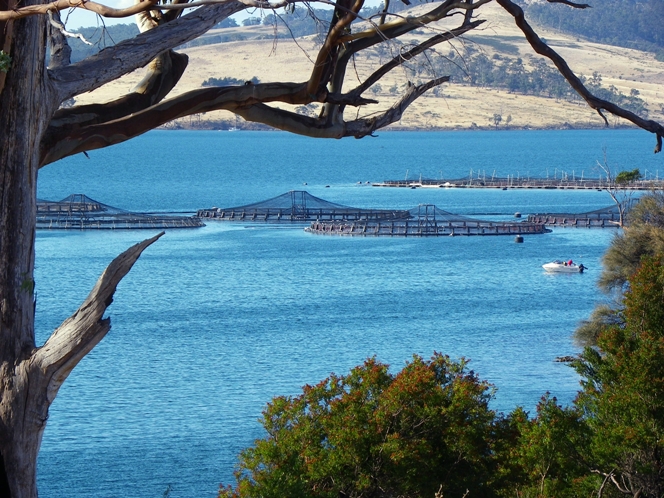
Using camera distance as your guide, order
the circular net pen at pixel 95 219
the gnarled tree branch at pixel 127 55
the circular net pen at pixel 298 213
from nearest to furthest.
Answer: the gnarled tree branch at pixel 127 55 < the circular net pen at pixel 95 219 < the circular net pen at pixel 298 213

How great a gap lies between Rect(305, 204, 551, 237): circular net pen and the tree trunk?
67.0 metres

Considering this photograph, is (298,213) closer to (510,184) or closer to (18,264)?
(510,184)

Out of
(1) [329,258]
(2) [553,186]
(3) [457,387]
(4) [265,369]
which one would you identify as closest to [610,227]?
(1) [329,258]

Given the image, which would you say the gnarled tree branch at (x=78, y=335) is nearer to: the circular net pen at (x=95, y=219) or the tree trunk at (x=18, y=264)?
the tree trunk at (x=18, y=264)

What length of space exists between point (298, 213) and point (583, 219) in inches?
842

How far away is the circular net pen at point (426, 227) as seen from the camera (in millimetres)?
72438

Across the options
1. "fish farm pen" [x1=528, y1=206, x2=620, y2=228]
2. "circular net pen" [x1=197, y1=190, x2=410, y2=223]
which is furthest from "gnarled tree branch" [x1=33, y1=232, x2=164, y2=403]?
"fish farm pen" [x1=528, y1=206, x2=620, y2=228]

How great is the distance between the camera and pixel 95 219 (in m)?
75.9

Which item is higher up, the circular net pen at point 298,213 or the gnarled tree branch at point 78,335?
the gnarled tree branch at point 78,335

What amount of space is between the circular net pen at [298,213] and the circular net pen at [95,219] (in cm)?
318

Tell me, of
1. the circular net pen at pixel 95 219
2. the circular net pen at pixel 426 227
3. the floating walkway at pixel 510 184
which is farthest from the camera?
the floating walkway at pixel 510 184

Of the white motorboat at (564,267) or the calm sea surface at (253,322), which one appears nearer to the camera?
the calm sea surface at (253,322)

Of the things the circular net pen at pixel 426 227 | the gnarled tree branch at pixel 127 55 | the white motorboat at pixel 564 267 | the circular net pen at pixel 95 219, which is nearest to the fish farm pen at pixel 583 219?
the circular net pen at pixel 426 227

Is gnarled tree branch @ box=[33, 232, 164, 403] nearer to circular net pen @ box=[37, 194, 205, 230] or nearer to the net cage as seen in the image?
circular net pen @ box=[37, 194, 205, 230]
